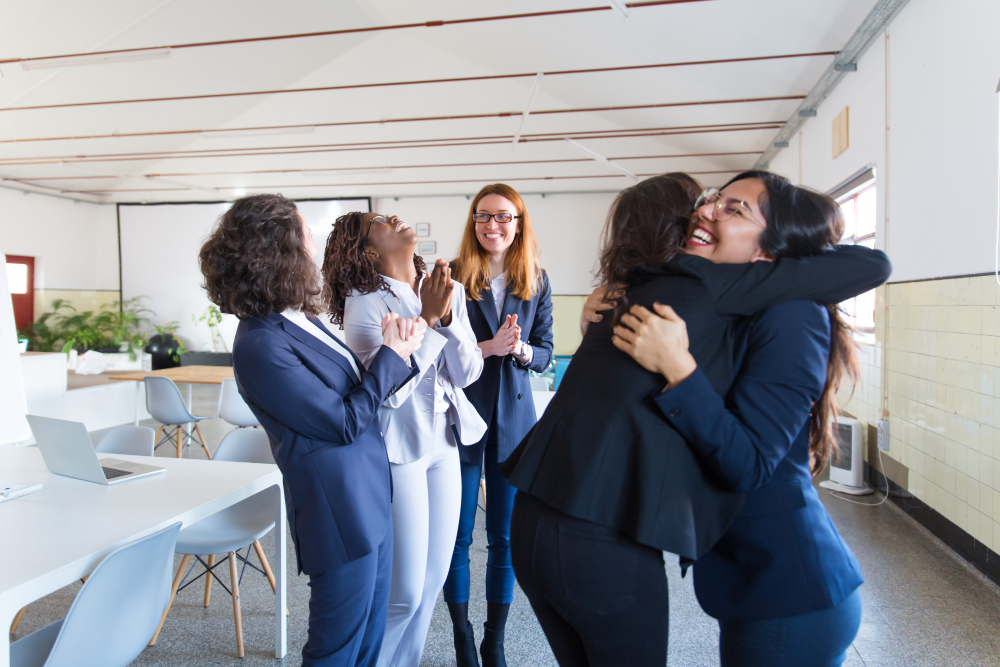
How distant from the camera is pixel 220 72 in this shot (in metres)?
6.75

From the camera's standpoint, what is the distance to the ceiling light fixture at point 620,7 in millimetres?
4541

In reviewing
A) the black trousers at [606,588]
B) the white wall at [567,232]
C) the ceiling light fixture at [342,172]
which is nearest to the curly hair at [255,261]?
the black trousers at [606,588]

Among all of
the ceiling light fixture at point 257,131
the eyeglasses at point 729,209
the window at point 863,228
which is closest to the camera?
the eyeglasses at point 729,209

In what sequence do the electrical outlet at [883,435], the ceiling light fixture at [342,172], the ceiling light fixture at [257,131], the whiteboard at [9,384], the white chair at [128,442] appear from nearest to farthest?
the white chair at [128,442] → the whiteboard at [9,384] → the electrical outlet at [883,435] → the ceiling light fixture at [257,131] → the ceiling light fixture at [342,172]

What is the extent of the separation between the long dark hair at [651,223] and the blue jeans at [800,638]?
613mm

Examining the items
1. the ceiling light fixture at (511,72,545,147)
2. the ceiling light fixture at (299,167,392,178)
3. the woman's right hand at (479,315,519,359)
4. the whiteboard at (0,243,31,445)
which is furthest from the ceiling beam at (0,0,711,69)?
the woman's right hand at (479,315,519,359)

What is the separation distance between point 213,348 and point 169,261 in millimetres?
1907

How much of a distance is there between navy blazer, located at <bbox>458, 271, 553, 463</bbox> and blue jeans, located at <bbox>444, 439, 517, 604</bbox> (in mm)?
52

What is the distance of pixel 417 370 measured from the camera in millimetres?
1704

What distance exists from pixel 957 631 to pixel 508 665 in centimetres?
188

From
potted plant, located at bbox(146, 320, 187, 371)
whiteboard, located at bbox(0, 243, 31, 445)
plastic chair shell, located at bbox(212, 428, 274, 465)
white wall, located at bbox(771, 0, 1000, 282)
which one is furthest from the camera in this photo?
potted plant, located at bbox(146, 320, 187, 371)

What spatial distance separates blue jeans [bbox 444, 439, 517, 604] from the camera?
80.8 inches

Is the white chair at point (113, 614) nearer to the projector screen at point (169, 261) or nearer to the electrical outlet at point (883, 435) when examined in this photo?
the electrical outlet at point (883, 435)

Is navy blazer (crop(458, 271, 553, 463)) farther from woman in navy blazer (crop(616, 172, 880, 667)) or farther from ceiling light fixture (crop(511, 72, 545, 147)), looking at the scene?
ceiling light fixture (crop(511, 72, 545, 147))
